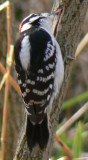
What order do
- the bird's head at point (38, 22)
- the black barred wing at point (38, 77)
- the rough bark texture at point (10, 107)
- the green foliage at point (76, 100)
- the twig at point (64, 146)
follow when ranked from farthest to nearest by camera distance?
1. the green foliage at point (76, 100)
2. the rough bark texture at point (10, 107)
3. the bird's head at point (38, 22)
4. the twig at point (64, 146)
5. the black barred wing at point (38, 77)

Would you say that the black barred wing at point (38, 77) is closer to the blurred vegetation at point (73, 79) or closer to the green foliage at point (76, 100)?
the green foliage at point (76, 100)

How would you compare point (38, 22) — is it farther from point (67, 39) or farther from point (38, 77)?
point (38, 77)

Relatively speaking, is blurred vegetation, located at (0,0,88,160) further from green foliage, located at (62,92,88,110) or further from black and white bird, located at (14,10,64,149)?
black and white bird, located at (14,10,64,149)

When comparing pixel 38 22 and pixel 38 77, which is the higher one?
pixel 38 22

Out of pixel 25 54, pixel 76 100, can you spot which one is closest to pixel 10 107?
pixel 76 100

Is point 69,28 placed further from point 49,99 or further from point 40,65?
point 49,99

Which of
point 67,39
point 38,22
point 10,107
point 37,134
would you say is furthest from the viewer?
point 10,107

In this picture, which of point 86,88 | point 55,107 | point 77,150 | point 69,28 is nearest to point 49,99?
point 55,107

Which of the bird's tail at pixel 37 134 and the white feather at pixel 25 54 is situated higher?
the white feather at pixel 25 54

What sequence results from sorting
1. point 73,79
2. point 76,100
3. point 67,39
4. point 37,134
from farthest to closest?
point 73,79
point 76,100
point 67,39
point 37,134

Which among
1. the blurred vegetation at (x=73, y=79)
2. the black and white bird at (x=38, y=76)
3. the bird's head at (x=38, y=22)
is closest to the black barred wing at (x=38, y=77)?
the black and white bird at (x=38, y=76)
